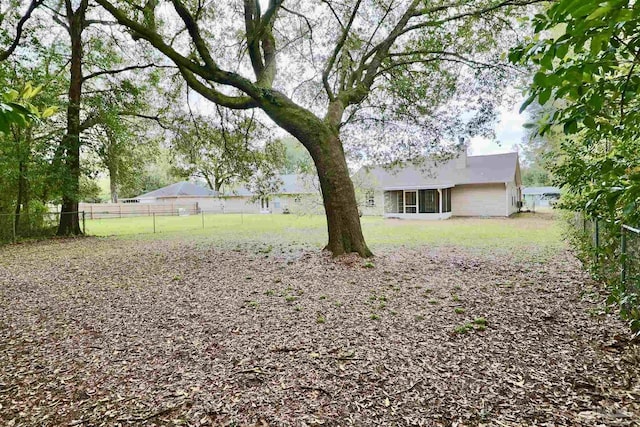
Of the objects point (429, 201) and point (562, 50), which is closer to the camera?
point (562, 50)

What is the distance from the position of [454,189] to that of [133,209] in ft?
89.7

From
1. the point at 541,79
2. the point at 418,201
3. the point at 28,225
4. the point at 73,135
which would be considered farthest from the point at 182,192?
the point at 541,79

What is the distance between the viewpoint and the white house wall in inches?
774

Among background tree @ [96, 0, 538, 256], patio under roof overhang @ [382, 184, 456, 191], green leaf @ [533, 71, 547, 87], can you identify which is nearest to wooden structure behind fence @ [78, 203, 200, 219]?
patio under roof overhang @ [382, 184, 456, 191]

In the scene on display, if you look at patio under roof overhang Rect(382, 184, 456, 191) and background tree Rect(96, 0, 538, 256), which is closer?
background tree Rect(96, 0, 538, 256)

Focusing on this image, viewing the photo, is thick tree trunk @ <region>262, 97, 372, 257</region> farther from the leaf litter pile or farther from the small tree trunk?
the leaf litter pile

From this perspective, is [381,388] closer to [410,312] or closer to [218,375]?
[218,375]

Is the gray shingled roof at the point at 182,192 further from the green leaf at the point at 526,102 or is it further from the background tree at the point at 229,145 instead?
the green leaf at the point at 526,102

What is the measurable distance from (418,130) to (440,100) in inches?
36.9

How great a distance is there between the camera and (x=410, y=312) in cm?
380

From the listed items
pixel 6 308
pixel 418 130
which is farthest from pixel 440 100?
pixel 6 308

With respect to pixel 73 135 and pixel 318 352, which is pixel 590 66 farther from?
pixel 73 135

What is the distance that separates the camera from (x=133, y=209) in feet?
100

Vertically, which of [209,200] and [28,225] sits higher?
[209,200]
